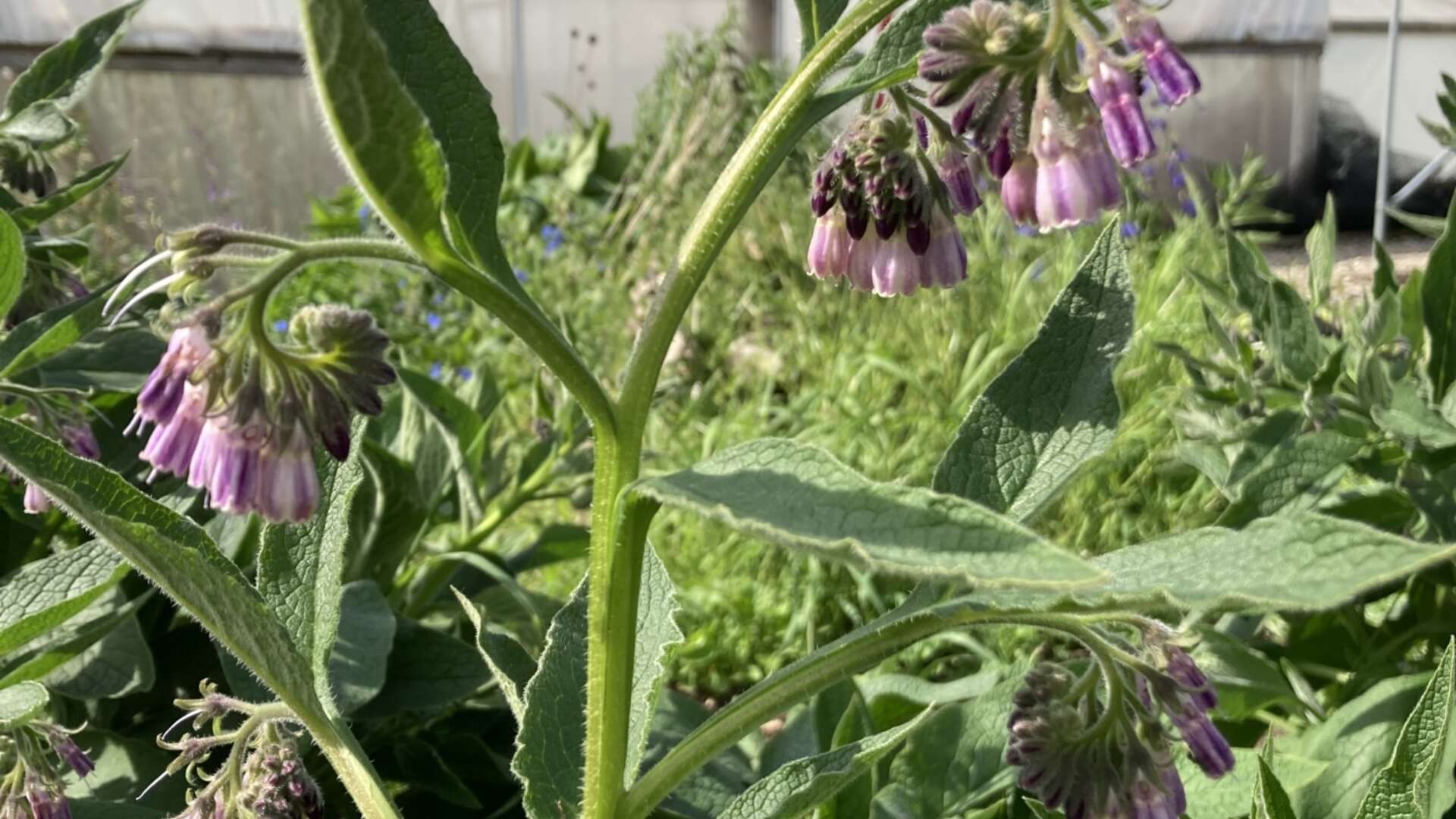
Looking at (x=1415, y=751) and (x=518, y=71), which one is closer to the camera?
(x=1415, y=751)

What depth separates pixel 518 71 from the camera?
818cm

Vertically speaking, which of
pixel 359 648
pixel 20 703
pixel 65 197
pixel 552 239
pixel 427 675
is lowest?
pixel 552 239

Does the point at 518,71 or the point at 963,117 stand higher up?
the point at 963,117

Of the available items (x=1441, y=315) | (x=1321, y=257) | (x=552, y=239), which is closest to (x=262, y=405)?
(x=1441, y=315)

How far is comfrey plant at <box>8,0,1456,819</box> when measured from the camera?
2.21 ft

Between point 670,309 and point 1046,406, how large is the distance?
0.30 meters

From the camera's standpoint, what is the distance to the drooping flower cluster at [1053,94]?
894mm

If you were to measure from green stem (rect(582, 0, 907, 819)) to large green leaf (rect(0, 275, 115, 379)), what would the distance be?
2.00ft

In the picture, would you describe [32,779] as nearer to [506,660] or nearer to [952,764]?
[506,660]

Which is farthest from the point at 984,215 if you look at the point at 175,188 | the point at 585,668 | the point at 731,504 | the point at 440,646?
the point at 175,188

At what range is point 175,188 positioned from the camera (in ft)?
27.3

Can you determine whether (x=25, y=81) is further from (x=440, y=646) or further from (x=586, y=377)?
(x=586, y=377)

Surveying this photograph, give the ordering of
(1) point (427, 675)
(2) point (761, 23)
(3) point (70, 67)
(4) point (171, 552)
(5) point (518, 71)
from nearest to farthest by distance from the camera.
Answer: (4) point (171, 552) → (1) point (427, 675) → (3) point (70, 67) → (2) point (761, 23) → (5) point (518, 71)

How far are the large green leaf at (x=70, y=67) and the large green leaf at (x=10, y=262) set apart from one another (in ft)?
1.13
